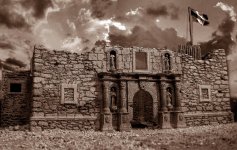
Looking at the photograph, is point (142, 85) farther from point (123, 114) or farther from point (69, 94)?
point (69, 94)

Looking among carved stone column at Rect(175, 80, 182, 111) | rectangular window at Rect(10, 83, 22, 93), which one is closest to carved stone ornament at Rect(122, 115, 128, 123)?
carved stone column at Rect(175, 80, 182, 111)

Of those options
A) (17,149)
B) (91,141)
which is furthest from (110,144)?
(17,149)

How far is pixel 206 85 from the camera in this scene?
14227mm

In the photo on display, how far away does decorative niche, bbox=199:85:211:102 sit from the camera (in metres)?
14.0

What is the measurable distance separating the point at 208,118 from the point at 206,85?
64.1 inches

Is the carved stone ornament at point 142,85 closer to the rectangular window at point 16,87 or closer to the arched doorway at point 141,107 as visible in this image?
the arched doorway at point 141,107

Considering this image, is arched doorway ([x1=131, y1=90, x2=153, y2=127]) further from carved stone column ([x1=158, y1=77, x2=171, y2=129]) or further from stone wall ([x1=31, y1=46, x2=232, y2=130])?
stone wall ([x1=31, y1=46, x2=232, y2=130])

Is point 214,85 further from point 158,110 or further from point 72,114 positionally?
point 72,114

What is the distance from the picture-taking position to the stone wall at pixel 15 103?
15.4 meters

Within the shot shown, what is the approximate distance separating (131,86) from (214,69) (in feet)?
15.1

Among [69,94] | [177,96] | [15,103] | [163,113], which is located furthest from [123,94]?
[15,103]

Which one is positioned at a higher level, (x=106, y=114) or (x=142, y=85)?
(x=142, y=85)

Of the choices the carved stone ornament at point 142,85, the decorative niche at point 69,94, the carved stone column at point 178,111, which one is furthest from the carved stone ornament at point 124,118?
the carved stone column at point 178,111

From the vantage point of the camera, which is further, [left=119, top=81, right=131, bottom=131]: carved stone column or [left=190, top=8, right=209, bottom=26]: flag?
[left=190, top=8, right=209, bottom=26]: flag
